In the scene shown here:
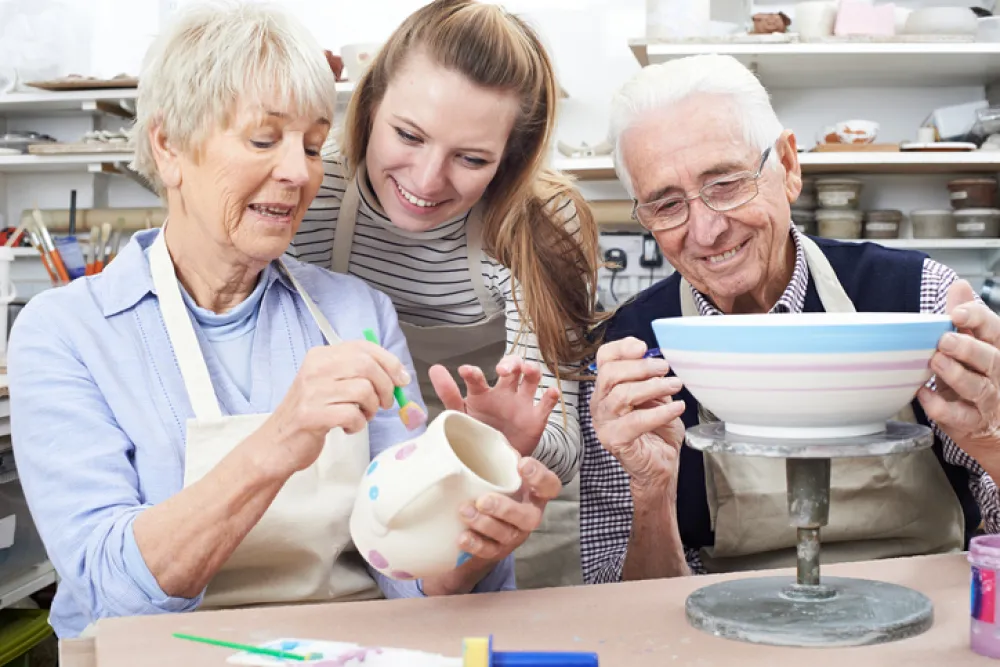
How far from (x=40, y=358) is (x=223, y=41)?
18.2 inches

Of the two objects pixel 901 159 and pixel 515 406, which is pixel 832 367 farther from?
pixel 901 159

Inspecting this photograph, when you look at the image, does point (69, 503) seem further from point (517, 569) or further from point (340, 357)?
point (517, 569)

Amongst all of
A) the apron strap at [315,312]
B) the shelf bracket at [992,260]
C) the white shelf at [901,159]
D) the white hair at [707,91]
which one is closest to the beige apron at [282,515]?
the apron strap at [315,312]

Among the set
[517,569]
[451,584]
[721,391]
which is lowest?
[517,569]

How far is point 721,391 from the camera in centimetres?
102

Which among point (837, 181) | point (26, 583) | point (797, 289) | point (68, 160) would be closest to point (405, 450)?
point (797, 289)

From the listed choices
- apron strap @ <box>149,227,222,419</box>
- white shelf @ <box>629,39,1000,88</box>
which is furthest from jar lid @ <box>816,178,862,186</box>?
apron strap @ <box>149,227,222,419</box>

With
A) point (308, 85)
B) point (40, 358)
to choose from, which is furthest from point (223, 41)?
point (40, 358)

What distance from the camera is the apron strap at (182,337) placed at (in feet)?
4.46

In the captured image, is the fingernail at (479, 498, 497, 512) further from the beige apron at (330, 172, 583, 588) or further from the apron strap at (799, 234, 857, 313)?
the beige apron at (330, 172, 583, 588)

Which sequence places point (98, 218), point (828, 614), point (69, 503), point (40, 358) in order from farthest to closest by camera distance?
point (98, 218), point (40, 358), point (69, 503), point (828, 614)

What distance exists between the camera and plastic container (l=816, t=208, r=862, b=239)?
3666 mm

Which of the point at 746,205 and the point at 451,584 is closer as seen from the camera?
the point at 451,584

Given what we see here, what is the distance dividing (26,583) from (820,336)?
2203 millimetres
